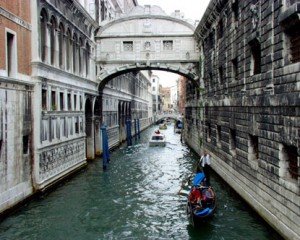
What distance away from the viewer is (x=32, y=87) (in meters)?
11.5

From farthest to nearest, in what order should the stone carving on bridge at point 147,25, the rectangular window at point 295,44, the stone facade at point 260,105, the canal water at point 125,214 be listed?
the stone carving on bridge at point 147,25 < the canal water at point 125,214 < the stone facade at point 260,105 < the rectangular window at point 295,44

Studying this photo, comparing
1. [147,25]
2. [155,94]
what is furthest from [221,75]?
[155,94]

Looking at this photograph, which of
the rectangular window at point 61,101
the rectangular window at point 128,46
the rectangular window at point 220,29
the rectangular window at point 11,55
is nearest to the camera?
the rectangular window at point 11,55

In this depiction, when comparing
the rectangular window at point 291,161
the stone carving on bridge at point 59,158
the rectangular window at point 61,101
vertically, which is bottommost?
the stone carving on bridge at point 59,158

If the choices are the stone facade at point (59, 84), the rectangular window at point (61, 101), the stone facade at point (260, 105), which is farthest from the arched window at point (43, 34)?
the stone facade at point (260, 105)

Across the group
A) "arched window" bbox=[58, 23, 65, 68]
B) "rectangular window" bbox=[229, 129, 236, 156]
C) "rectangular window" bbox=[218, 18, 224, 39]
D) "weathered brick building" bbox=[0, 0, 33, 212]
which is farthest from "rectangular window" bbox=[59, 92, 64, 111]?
"rectangular window" bbox=[218, 18, 224, 39]

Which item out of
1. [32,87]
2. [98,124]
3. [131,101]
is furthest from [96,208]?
[131,101]

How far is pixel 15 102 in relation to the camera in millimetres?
10203

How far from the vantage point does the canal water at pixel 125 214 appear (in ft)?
28.3

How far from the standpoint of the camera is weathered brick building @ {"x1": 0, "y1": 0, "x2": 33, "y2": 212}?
31.2 ft

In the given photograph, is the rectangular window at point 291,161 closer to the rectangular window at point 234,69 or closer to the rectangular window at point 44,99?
the rectangular window at point 234,69

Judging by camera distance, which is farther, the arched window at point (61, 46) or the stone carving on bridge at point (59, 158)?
the arched window at point (61, 46)

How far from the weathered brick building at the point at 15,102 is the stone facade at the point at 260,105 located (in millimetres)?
5958

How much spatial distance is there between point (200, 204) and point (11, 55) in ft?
19.9
